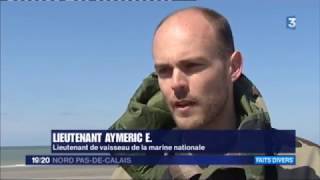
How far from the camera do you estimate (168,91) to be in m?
2.44

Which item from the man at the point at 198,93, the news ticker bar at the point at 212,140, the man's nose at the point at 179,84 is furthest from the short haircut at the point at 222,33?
the news ticker bar at the point at 212,140

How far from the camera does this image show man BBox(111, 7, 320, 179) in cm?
238

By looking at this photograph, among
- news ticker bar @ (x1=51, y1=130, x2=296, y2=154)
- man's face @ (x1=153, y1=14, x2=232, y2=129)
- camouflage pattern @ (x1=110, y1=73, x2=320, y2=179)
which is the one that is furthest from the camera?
news ticker bar @ (x1=51, y1=130, x2=296, y2=154)

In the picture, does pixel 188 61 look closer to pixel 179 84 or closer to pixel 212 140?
pixel 179 84

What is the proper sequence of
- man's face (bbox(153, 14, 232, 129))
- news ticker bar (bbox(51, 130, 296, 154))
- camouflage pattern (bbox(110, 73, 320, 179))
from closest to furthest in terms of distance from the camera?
camouflage pattern (bbox(110, 73, 320, 179))
man's face (bbox(153, 14, 232, 129))
news ticker bar (bbox(51, 130, 296, 154))

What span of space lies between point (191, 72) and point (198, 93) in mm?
108

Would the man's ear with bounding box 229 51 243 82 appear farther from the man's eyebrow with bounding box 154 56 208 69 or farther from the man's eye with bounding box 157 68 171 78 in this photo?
the man's eye with bounding box 157 68 171 78

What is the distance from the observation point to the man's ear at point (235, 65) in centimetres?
248

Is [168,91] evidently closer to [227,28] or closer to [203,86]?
[203,86]

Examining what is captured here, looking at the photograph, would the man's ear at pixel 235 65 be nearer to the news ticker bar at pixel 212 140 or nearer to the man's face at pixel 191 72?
the man's face at pixel 191 72

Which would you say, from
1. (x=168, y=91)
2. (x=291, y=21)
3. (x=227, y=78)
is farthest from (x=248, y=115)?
(x=291, y=21)

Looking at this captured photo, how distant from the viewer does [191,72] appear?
246cm

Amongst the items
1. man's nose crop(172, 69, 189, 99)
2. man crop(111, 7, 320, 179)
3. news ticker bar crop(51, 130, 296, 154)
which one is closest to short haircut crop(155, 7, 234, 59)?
man crop(111, 7, 320, 179)

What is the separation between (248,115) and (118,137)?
36.4 inches
